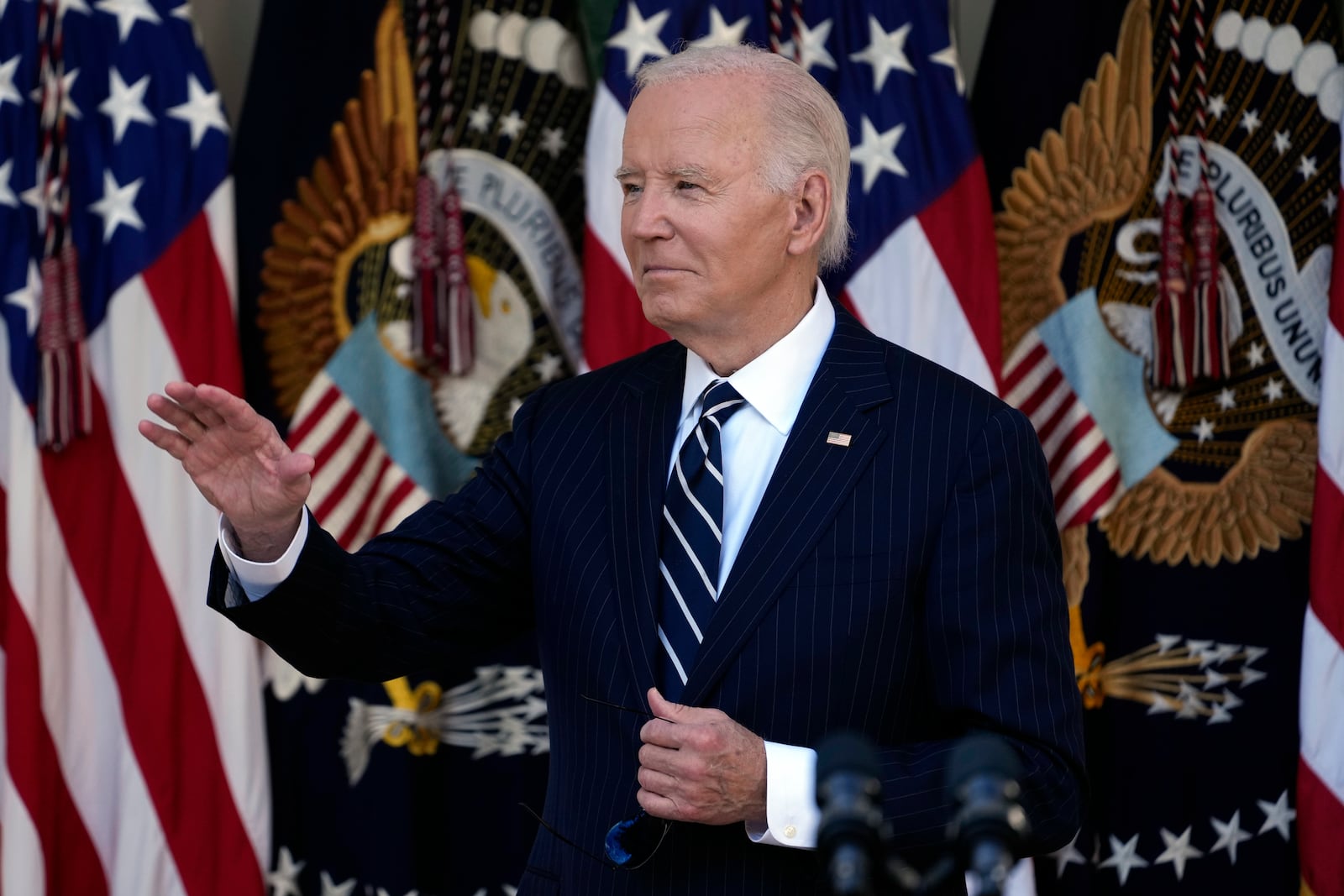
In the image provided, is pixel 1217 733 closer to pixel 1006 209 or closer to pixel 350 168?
pixel 1006 209

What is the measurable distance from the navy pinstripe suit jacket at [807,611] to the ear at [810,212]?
A: 0.44ft

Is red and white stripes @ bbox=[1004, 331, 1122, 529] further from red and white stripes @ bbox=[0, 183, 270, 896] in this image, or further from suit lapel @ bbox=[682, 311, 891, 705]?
red and white stripes @ bbox=[0, 183, 270, 896]

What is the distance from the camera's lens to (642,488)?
178 centimetres

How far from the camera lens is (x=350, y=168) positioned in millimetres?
2979

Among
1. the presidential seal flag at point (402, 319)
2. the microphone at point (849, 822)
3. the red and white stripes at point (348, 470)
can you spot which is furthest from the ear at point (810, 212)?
the red and white stripes at point (348, 470)

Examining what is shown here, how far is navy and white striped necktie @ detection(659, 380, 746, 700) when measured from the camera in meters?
1.68

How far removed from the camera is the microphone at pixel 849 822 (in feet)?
3.00

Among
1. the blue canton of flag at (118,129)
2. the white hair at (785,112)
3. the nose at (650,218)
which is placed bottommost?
the nose at (650,218)

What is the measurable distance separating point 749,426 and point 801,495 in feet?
0.49

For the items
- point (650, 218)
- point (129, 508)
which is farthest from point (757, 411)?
point (129, 508)

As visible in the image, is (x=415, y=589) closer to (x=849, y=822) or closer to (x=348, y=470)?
(x=849, y=822)

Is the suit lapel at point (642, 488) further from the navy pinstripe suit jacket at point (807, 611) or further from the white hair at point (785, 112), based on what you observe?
the white hair at point (785, 112)

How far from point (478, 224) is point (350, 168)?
0.88 feet

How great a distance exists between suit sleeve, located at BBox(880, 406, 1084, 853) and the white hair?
40 cm
